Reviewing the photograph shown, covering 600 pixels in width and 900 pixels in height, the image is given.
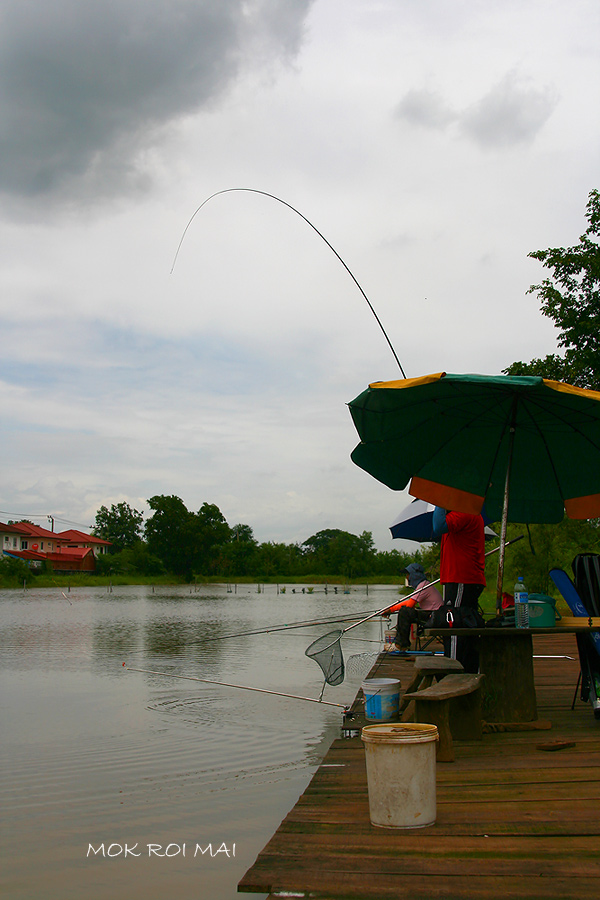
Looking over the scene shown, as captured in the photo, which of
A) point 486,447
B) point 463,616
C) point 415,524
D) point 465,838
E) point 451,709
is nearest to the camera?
point 465,838

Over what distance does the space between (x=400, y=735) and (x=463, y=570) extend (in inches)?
109

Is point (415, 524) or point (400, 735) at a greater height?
point (415, 524)

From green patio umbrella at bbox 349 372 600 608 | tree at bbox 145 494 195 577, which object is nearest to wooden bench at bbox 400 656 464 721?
green patio umbrella at bbox 349 372 600 608

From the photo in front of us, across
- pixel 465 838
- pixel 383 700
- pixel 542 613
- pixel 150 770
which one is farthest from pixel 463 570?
pixel 150 770

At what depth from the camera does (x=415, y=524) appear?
9383 mm

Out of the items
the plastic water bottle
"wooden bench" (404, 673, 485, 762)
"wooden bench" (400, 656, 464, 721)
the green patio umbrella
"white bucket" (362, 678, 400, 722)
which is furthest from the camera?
"white bucket" (362, 678, 400, 722)

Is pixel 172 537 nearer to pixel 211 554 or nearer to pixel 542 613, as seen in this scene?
pixel 211 554

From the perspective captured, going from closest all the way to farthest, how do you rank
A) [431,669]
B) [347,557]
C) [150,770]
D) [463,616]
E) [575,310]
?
[431,669] → [463,616] → [150,770] → [575,310] → [347,557]

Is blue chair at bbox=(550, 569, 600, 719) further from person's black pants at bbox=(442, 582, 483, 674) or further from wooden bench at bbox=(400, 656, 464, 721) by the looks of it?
wooden bench at bbox=(400, 656, 464, 721)

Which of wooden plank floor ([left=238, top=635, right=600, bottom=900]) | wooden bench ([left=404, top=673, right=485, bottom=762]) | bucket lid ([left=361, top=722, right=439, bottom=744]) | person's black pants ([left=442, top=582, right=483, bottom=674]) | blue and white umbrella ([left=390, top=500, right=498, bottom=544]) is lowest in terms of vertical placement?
wooden plank floor ([left=238, top=635, right=600, bottom=900])

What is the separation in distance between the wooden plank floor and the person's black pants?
1.01 meters

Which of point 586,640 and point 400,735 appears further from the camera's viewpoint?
point 586,640

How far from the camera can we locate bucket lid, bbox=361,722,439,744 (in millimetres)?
2984

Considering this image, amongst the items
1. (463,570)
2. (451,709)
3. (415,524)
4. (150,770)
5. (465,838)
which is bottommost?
(150,770)
